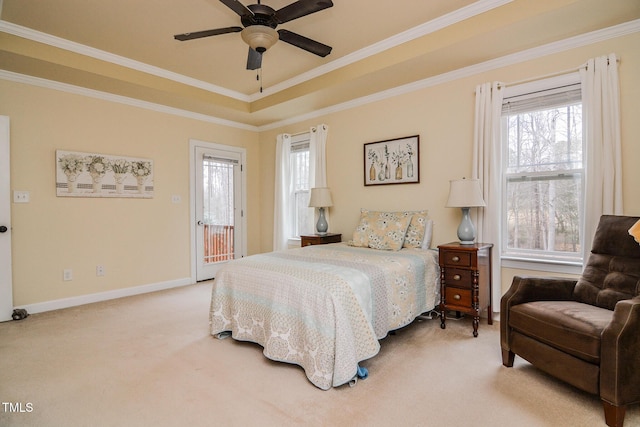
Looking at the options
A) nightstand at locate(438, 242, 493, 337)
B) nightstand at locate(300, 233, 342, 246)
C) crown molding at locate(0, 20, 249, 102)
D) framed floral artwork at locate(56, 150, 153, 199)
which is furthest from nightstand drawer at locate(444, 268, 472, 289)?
framed floral artwork at locate(56, 150, 153, 199)

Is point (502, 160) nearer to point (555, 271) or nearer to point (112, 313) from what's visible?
point (555, 271)

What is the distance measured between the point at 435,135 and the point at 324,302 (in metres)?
2.54

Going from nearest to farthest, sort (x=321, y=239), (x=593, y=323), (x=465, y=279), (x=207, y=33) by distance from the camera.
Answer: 1. (x=593, y=323)
2. (x=207, y=33)
3. (x=465, y=279)
4. (x=321, y=239)

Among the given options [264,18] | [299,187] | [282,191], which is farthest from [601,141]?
[282,191]

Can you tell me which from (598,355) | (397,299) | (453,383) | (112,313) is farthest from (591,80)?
(112,313)

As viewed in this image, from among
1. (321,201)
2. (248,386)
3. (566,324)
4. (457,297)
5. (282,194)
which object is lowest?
(248,386)

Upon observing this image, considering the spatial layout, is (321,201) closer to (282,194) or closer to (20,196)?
(282,194)

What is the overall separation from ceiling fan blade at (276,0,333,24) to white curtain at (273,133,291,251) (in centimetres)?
292

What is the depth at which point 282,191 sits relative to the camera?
5.27m

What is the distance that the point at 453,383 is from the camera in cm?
208

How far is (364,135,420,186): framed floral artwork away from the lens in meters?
3.84

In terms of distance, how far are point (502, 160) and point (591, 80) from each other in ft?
2.99

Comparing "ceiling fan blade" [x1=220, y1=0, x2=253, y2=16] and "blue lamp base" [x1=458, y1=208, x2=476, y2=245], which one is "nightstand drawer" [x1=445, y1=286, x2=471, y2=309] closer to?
"blue lamp base" [x1=458, y1=208, x2=476, y2=245]

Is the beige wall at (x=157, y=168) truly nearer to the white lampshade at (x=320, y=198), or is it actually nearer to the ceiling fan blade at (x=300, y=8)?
the white lampshade at (x=320, y=198)
